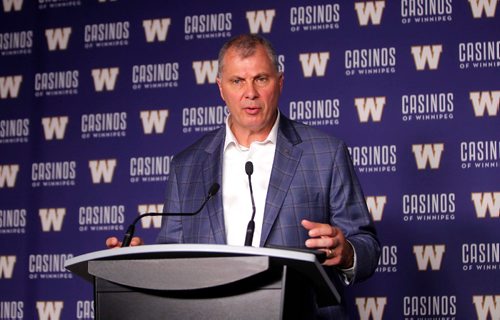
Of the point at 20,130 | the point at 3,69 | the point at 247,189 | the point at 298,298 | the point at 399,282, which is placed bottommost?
the point at 399,282

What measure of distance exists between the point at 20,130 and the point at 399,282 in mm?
2426

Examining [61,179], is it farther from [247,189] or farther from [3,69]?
[247,189]

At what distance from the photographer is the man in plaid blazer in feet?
8.24

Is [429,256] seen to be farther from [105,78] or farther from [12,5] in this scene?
[12,5]

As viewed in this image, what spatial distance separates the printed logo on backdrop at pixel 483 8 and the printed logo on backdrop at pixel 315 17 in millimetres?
713

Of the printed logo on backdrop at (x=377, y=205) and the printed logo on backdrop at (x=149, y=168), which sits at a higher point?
the printed logo on backdrop at (x=149, y=168)

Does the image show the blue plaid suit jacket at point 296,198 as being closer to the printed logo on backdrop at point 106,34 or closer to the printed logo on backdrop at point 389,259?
the printed logo on backdrop at point 389,259

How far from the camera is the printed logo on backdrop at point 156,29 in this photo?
4566mm

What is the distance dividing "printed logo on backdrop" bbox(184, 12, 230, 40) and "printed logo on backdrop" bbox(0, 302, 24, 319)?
184cm

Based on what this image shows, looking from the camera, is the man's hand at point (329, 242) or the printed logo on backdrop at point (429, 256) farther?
the printed logo on backdrop at point (429, 256)

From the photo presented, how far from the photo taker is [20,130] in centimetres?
472

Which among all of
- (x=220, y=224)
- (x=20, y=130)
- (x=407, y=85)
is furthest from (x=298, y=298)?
(x=20, y=130)

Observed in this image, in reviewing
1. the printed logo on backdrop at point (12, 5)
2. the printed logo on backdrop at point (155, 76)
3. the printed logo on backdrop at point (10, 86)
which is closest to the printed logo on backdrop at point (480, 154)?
the printed logo on backdrop at point (155, 76)

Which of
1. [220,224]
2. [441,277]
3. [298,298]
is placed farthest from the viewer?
[441,277]
